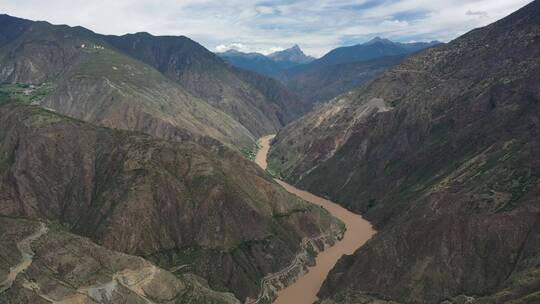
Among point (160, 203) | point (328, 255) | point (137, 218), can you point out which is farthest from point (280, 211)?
point (137, 218)

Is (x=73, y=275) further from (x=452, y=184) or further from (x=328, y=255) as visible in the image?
(x=452, y=184)

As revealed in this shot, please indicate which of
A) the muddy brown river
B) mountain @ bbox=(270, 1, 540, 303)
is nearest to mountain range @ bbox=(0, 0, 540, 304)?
mountain @ bbox=(270, 1, 540, 303)

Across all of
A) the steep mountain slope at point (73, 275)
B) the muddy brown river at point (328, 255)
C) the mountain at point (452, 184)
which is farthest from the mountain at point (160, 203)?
the mountain at point (452, 184)

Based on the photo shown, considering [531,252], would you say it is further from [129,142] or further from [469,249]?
[129,142]

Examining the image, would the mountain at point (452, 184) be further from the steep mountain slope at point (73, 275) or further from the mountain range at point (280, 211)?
the steep mountain slope at point (73, 275)

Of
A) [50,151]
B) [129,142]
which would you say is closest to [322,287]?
[129,142]
